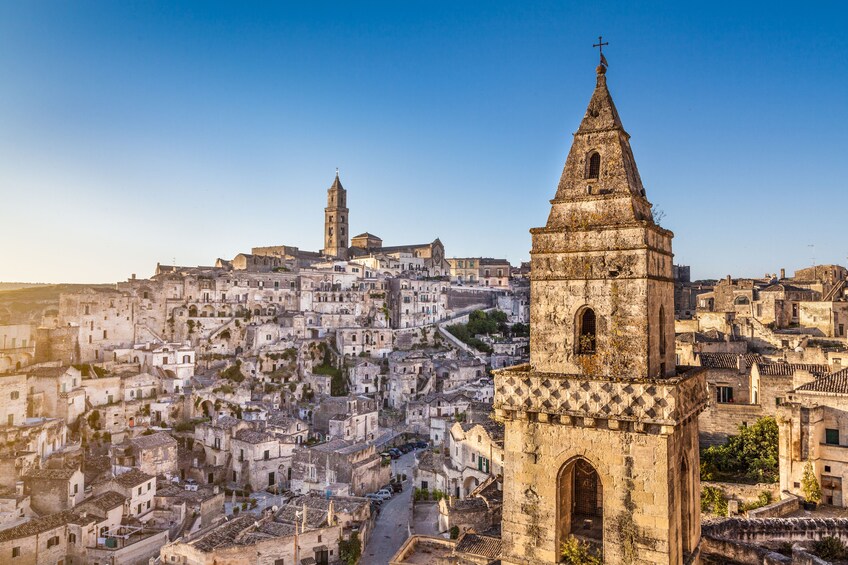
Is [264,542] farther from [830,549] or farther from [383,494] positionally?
[830,549]

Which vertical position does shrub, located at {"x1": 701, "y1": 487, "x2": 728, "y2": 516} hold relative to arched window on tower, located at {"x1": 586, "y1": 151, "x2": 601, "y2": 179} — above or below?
below

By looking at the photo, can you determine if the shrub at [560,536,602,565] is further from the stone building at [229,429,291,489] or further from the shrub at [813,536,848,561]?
the stone building at [229,429,291,489]

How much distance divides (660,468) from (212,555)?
21565 millimetres

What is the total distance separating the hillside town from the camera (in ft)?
33.6

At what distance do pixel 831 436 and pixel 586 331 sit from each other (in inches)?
764

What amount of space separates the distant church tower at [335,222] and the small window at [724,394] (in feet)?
278

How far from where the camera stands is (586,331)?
10.6m

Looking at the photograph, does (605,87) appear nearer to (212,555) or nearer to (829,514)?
(829,514)

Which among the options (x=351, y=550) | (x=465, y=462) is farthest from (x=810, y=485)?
(x=351, y=550)

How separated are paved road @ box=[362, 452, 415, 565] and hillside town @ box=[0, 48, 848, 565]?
16cm

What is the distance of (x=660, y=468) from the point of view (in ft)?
31.4

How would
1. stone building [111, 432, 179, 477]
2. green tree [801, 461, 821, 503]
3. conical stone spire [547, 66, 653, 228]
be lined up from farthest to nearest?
stone building [111, 432, 179, 477], green tree [801, 461, 821, 503], conical stone spire [547, 66, 653, 228]

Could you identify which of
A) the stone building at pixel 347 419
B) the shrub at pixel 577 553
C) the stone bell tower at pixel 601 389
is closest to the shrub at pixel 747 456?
the stone bell tower at pixel 601 389

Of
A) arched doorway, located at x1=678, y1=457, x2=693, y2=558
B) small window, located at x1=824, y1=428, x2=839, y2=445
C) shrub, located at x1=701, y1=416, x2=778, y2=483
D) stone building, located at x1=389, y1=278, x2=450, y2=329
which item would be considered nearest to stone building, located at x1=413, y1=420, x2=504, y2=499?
shrub, located at x1=701, y1=416, x2=778, y2=483
